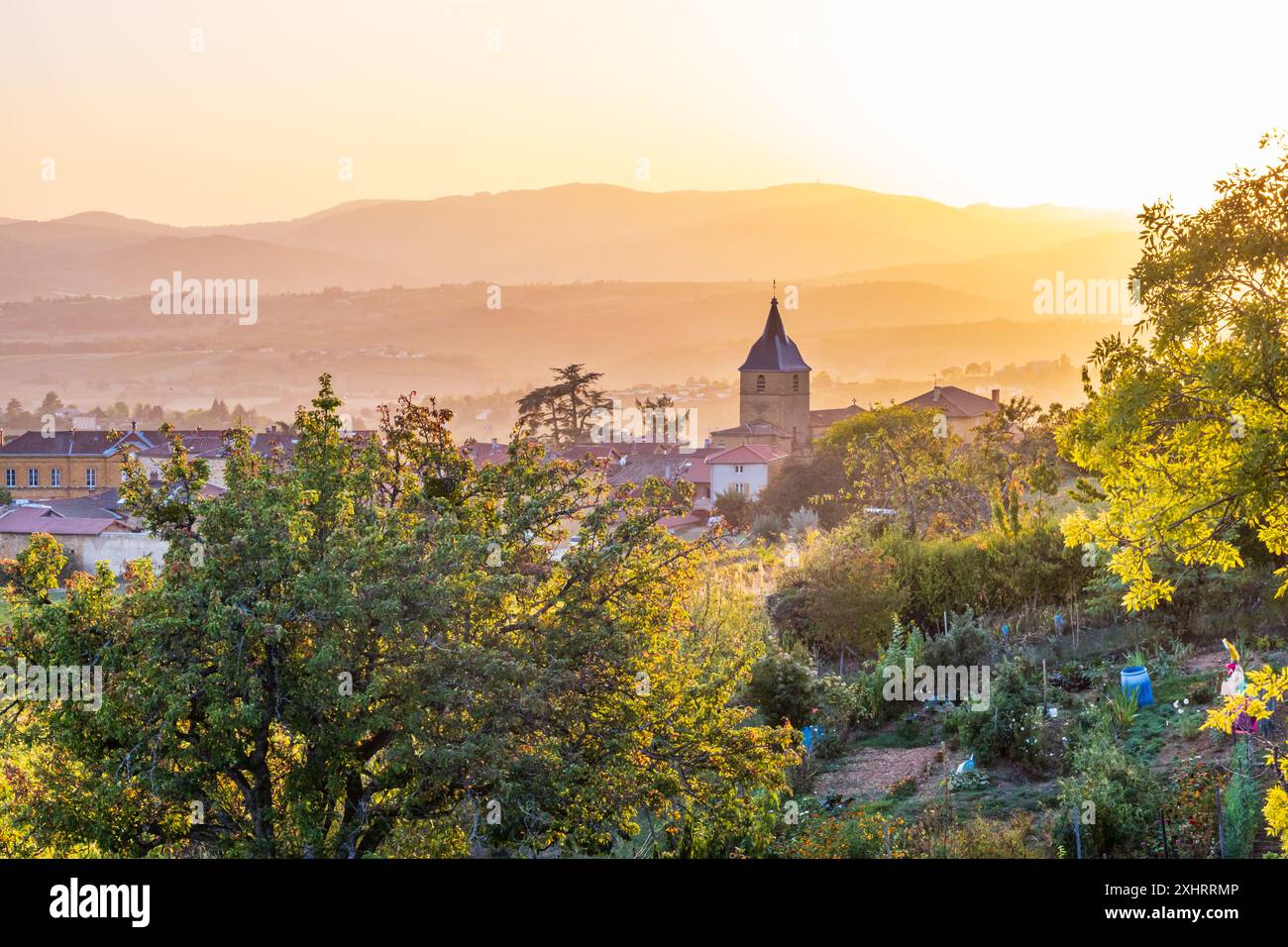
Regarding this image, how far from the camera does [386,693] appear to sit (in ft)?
30.9

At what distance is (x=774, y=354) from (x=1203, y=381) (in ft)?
344

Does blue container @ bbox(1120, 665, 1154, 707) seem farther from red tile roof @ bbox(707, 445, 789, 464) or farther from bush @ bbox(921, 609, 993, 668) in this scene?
red tile roof @ bbox(707, 445, 789, 464)

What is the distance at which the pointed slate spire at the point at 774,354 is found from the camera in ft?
365

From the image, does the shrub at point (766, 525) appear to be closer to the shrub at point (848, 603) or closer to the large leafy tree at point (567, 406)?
the shrub at point (848, 603)

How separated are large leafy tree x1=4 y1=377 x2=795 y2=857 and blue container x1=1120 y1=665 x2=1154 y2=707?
5.70 metres

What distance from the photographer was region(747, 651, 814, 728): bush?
661 inches

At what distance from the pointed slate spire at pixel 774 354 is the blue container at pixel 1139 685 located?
9623 cm

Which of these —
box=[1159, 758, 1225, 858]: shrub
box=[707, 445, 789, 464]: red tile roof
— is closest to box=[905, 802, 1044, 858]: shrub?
box=[1159, 758, 1225, 858]: shrub

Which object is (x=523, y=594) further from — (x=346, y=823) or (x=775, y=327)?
(x=775, y=327)

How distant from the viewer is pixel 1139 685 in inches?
597

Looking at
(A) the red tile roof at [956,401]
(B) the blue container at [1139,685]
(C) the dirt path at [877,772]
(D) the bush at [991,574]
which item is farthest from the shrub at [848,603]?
(A) the red tile roof at [956,401]

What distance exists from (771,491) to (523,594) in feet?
162
